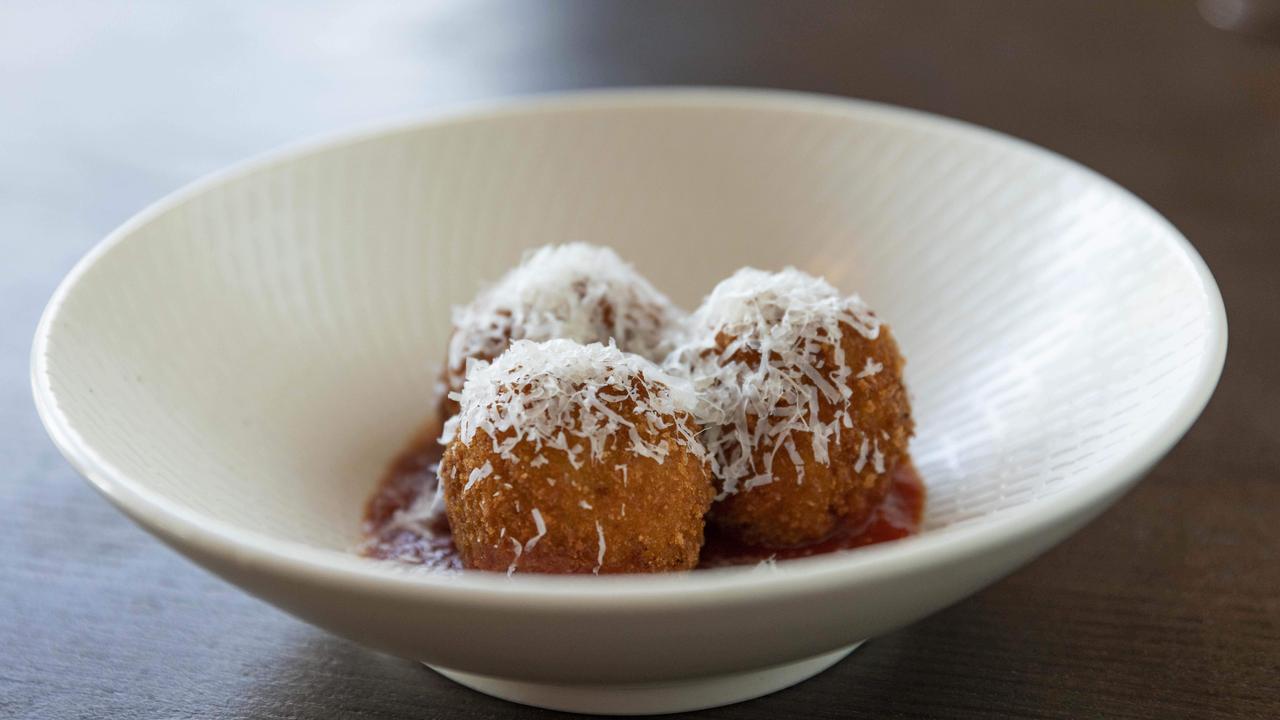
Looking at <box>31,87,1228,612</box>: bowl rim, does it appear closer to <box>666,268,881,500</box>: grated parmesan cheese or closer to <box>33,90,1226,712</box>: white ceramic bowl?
<box>33,90,1226,712</box>: white ceramic bowl

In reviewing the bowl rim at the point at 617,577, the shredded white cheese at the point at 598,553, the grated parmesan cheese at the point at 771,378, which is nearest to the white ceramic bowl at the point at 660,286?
the bowl rim at the point at 617,577

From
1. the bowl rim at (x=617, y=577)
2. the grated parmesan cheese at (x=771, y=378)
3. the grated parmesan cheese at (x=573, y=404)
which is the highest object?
the grated parmesan cheese at (x=771, y=378)

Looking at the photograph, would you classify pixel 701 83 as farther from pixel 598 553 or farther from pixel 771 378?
pixel 598 553

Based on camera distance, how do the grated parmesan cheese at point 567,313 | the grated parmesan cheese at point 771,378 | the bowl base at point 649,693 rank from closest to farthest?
the bowl base at point 649,693
the grated parmesan cheese at point 771,378
the grated parmesan cheese at point 567,313

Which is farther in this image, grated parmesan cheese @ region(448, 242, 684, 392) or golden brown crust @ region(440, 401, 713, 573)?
grated parmesan cheese @ region(448, 242, 684, 392)

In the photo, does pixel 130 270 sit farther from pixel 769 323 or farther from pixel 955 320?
pixel 955 320

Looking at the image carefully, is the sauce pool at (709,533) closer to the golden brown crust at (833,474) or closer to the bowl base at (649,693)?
the golden brown crust at (833,474)

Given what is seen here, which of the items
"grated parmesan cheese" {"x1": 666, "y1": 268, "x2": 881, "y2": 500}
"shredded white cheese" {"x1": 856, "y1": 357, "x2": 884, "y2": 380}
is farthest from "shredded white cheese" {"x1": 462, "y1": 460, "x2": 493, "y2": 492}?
"shredded white cheese" {"x1": 856, "y1": 357, "x2": 884, "y2": 380}
